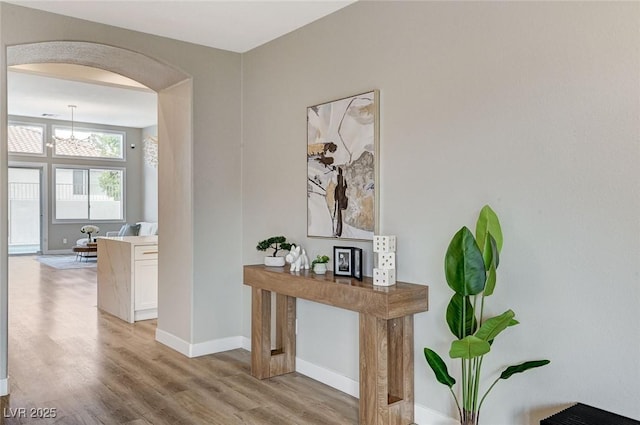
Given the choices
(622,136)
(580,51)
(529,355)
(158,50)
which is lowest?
(529,355)

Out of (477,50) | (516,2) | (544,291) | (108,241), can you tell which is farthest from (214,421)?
(108,241)

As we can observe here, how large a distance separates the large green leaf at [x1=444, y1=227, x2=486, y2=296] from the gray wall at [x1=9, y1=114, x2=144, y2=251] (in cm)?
1155

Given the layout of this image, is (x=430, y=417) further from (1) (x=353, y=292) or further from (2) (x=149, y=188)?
(2) (x=149, y=188)

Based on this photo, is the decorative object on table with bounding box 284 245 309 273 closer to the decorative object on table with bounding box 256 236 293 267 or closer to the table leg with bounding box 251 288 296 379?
the decorative object on table with bounding box 256 236 293 267

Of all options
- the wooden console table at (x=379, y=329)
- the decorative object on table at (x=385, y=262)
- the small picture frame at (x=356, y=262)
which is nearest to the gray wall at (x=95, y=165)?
the wooden console table at (x=379, y=329)

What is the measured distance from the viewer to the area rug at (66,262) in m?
9.62

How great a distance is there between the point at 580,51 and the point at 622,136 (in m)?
0.43

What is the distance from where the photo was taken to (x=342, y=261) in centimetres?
322

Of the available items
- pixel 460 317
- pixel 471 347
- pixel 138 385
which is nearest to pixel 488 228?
pixel 460 317

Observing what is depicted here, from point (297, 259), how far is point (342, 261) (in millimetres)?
485

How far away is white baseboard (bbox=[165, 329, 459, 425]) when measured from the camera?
2832 millimetres

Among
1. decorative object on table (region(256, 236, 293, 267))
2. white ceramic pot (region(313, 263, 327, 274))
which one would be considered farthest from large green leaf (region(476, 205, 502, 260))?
decorative object on table (region(256, 236, 293, 267))

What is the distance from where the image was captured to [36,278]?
8133 millimetres

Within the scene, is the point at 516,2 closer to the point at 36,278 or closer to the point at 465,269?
the point at 465,269
